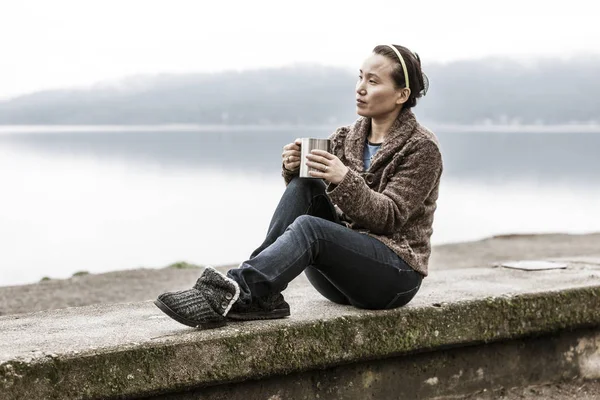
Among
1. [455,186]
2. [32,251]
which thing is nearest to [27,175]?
[455,186]

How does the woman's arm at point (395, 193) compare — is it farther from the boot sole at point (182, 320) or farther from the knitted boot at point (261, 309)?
the boot sole at point (182, 320)

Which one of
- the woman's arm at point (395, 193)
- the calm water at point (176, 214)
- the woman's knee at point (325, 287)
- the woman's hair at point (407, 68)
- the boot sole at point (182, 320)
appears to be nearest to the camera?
the boot sole at point (182, 320)

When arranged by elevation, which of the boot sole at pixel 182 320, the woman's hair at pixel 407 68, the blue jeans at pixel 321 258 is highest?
the woman's hair at pixel 407 68

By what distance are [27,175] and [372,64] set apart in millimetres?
80100

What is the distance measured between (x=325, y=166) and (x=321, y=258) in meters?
0.45

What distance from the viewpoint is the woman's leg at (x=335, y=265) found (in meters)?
3.20

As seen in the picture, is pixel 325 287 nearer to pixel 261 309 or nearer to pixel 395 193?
pixel 261 309

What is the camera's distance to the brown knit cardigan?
3.26m

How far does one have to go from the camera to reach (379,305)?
360 cm

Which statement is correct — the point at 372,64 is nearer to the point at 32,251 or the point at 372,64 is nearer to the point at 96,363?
the point at 96,363

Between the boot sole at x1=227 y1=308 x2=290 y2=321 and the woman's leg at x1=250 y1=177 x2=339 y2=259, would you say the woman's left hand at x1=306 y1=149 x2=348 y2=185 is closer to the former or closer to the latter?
the woman's leg at x1=250 y1=177 x2=339 y2=259

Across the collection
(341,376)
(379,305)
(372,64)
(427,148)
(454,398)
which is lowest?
(454,398)

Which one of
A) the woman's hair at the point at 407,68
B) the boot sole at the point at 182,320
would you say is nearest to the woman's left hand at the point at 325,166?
the woman's hair at the point at 407,68

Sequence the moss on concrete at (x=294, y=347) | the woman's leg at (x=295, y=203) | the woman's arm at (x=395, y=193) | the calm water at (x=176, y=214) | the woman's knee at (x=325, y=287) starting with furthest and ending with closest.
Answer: the calm water at (x=176, y=214)
the woman's knee at (x=325, y=287)
the woman's leg at (x=295, y=203)
the woman's arm at (x=395, y=193)
the moss on concrete at (x=294, y=347)
